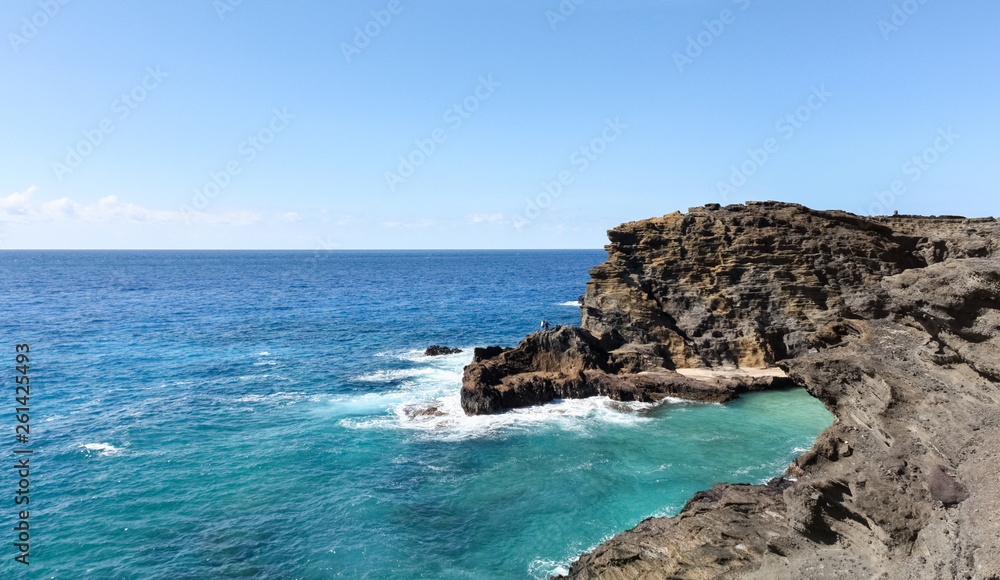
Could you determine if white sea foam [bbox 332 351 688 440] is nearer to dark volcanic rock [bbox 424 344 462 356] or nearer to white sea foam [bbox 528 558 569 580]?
dark volcanic rock [bbox 424 344 462 356]

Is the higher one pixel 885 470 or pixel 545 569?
pixel 885 470

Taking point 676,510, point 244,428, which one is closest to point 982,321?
point 676,510

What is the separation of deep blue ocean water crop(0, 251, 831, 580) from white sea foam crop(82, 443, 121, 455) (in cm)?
14

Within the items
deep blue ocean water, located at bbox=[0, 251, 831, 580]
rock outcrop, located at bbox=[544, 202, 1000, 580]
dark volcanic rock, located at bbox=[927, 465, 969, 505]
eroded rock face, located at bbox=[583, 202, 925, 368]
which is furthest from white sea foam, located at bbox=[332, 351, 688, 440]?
dark volcanic rock, located at bbox=[927, 465, 969, 505]

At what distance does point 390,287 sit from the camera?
5027 inches

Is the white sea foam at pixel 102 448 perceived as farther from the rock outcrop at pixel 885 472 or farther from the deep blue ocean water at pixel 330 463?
the rock outcrop at pixel 885 472

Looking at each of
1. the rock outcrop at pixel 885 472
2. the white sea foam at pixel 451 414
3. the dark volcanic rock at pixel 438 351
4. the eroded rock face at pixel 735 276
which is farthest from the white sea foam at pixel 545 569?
the dark volcanic rock at pixel 438 351

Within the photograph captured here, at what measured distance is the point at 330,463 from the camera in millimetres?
28469

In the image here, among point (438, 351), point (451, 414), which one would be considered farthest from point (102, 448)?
point (438, 351)

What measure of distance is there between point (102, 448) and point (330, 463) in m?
13.9

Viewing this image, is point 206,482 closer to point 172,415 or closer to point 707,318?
point 172,415

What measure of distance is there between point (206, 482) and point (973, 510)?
2978 centimetres

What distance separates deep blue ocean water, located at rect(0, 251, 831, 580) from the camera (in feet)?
66.5

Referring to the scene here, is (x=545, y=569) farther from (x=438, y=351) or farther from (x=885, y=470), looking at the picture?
(x=438, y=351)
